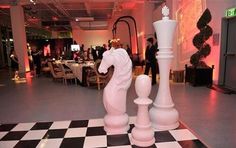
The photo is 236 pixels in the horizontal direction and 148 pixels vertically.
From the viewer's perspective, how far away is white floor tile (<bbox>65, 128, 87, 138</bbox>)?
8.95 ft

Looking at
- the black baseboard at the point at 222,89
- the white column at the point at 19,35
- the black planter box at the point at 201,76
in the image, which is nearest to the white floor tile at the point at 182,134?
the black baseboard at the point at 222,89

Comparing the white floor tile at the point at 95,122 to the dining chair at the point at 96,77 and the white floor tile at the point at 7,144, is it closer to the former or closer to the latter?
the white floor tile at the point at 7,144

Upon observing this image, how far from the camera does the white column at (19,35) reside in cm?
1000

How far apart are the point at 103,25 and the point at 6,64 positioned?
27.7 ft

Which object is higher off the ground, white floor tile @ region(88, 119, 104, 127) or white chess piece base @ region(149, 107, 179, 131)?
white chess piece base @ region(149, 107, 179, 131)

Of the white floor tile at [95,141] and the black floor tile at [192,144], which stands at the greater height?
the white floor tile at [95,141]

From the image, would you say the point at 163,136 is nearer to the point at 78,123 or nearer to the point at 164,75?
the point at 164,75

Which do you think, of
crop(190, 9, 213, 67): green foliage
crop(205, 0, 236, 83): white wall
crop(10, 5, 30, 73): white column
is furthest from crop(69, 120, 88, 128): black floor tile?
crop(10, 5, 30, 73): white column

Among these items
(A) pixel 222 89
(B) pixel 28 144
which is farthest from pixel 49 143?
(A) pixel 222 89

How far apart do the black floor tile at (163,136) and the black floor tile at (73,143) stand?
947 millimetres

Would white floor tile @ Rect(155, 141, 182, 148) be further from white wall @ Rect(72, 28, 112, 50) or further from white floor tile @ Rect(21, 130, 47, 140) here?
white wall @ Rect(72, 28, 112, 50)

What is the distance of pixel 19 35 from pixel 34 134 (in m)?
8.74

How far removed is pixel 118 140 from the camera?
2.53 m

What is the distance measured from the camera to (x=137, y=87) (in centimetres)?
243
